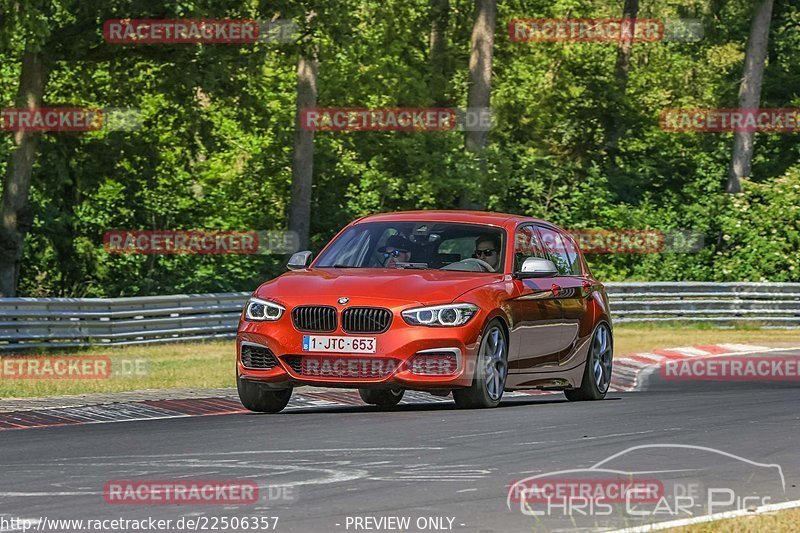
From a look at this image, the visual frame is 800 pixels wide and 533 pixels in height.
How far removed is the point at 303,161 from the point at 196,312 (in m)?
7.61

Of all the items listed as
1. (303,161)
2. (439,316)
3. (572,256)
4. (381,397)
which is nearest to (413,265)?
(439,316)

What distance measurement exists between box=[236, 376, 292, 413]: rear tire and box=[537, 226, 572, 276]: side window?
10.2ft

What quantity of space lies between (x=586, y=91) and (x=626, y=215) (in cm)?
683

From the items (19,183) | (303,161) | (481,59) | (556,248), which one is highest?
(481,59)

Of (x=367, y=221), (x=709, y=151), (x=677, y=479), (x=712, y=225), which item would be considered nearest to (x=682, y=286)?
(x=712, y=225)

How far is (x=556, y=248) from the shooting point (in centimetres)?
1584

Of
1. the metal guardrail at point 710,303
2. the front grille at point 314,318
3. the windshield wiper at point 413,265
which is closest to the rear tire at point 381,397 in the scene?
the windshield wiper at point 413,265

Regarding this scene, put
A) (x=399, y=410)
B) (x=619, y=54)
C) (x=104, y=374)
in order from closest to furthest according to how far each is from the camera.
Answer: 1. (x=399, y=410)
2. (x=104, y=374)
3. (x=619, y=54)

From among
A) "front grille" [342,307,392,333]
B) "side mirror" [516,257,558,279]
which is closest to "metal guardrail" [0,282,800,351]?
"side mirror" [516,257,558,279]

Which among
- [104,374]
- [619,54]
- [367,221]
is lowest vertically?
[104,374]

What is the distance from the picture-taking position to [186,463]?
9.80m

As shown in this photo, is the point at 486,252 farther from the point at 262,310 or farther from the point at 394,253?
the point at 262,310

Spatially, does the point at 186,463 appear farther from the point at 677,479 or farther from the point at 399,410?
the point at 399,410

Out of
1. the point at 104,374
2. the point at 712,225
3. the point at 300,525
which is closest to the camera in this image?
the point at 300,525
